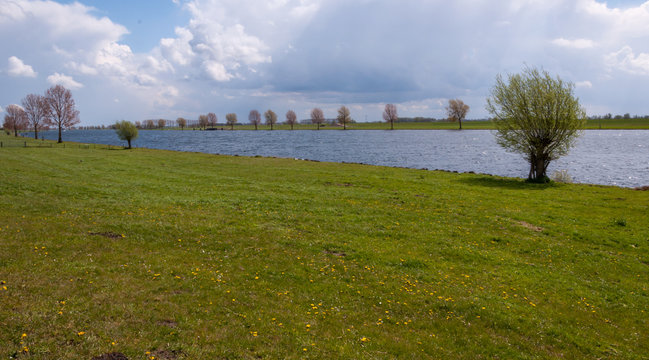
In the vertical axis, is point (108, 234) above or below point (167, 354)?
above

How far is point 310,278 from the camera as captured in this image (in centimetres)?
1257

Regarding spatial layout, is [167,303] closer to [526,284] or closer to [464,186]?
[526,284]

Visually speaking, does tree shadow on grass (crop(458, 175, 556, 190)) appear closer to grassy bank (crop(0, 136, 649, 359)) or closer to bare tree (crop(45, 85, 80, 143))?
grassy bank (crop(0, 136, 649, 359))

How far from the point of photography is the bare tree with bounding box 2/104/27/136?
142225 millimetres

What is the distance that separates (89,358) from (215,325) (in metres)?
2.88

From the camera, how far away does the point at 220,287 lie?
448 inches

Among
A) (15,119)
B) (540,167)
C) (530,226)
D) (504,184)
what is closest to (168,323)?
(530,226)

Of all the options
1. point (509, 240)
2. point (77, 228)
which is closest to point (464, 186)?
point (509, 240)

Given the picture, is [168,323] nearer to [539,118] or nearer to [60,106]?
[539,118]

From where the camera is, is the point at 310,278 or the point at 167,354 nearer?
the point at 167,354

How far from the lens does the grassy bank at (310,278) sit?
8750mm

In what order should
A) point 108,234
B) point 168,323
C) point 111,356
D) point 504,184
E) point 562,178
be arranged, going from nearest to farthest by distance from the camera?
point 111,356
point 168,323
point 108,234
point 504,184
point 562,178

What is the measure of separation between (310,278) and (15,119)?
191926 mm

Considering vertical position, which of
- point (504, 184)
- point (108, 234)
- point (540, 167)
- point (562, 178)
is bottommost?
point (108, 234)
